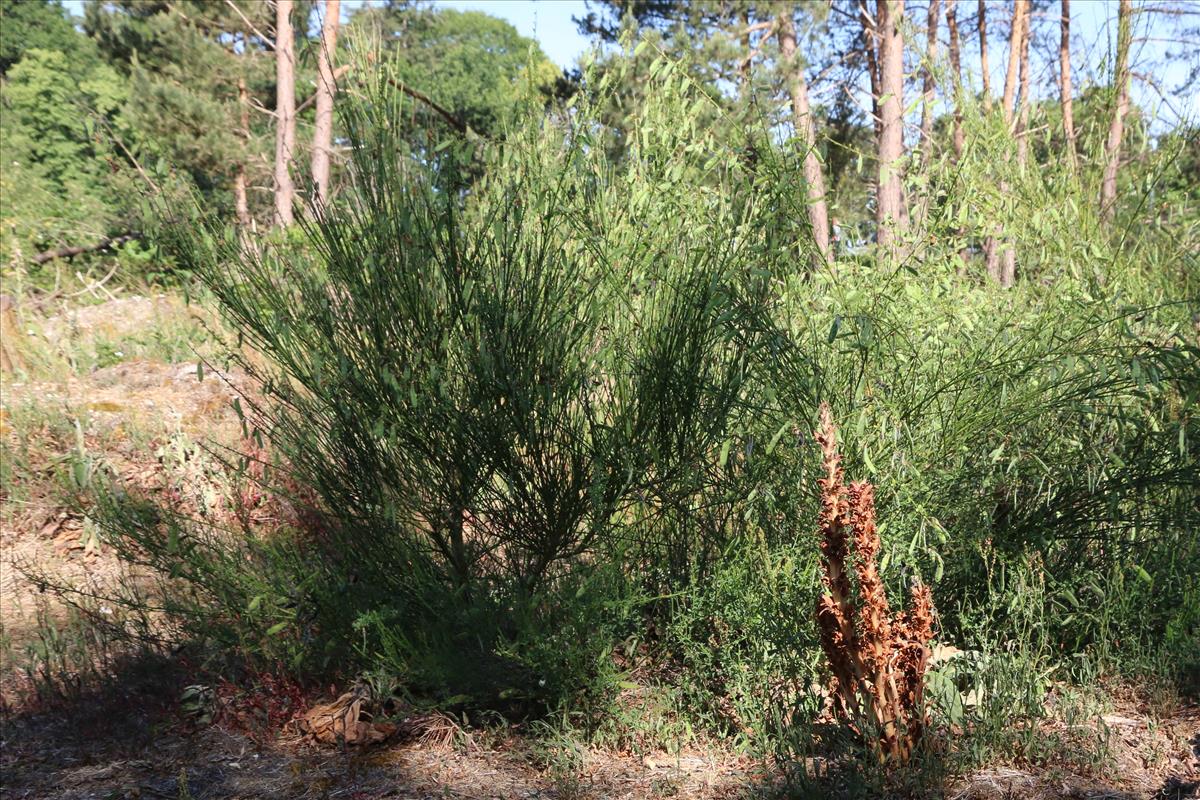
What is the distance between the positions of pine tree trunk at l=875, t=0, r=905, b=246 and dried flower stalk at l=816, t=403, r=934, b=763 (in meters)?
1.08

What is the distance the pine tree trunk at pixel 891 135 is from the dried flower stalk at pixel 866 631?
1.08 metres

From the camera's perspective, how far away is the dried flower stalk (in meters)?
2.85

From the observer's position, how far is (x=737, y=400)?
137 inches

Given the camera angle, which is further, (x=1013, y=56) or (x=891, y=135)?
(x=1013, y=56)

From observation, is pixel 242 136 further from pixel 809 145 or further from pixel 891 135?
pixel 809 145

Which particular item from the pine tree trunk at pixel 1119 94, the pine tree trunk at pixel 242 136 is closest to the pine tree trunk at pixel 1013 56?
the pine tree trunk at pixel 1119 94

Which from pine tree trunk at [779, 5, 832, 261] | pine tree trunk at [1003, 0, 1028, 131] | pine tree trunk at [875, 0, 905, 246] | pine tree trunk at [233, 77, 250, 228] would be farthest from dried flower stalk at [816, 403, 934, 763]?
pine tree trunk at [233, 77, 250, 228]

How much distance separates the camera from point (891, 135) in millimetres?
8359

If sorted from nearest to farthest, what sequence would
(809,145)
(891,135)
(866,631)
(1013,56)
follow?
(866,631)
(809,145)
(891,135)
(1013,56)

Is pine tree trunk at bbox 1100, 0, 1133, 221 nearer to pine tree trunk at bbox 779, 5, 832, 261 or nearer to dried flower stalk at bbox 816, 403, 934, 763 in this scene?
pine tree trunk at bbox 779, 5, 832, 261

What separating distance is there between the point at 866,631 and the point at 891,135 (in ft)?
21.0

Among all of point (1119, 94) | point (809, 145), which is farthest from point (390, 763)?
point (1119, 94)

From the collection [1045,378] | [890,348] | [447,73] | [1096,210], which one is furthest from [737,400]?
[447,73]

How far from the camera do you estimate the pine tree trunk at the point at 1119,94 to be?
3750 mm
